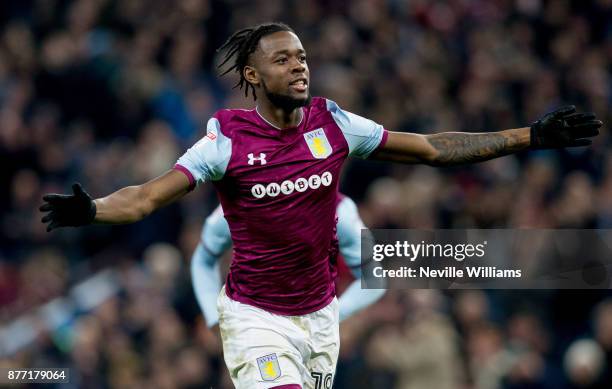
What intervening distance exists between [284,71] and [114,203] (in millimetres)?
1189

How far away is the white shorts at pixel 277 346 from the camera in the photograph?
20.9ft

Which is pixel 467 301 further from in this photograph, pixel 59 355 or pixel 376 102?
pixel 59 355

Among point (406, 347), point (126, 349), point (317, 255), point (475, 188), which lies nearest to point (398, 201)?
point (475, 188)

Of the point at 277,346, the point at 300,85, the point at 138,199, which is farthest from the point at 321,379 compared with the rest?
the point at 300,85

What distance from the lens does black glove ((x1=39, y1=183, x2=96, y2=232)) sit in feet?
18.6

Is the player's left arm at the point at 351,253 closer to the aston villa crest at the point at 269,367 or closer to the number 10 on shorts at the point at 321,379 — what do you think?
the number 10 on shorts at the point at 321,379

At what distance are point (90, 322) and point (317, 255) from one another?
19.2 feet

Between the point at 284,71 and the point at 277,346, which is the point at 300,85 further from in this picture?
the point at 277,346

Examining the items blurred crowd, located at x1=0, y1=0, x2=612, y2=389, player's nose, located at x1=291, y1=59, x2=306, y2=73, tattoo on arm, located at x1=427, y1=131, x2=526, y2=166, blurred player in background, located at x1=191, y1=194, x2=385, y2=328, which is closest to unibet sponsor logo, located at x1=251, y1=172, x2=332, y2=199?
player's nose, located at x1=291, y1=59, x2=306, y2=73

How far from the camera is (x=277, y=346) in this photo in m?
6.43

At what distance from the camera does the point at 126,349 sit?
11.7 meters

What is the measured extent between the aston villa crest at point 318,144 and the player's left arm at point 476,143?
11.2 inches

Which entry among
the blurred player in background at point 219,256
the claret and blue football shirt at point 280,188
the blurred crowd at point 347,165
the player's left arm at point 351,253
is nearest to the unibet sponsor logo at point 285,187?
the claret and blue football shirt at point 280,188

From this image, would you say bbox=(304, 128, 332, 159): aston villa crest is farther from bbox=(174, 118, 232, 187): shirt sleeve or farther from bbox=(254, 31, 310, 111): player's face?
bbox=(174, 118, 232, 187): shirt sleeve
